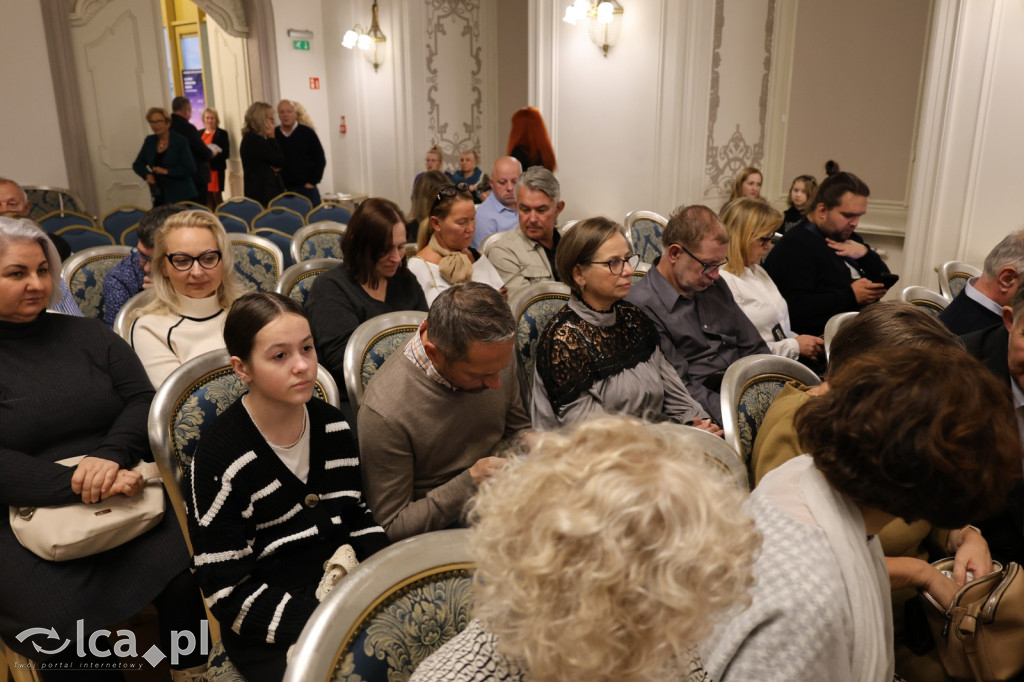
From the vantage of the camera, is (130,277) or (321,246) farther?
(321,246)

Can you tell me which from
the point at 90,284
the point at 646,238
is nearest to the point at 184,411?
the point at 90,284

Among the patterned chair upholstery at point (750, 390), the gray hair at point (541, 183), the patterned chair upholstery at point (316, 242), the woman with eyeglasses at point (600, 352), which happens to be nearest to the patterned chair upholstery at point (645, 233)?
the gray hair at point (541, 183)

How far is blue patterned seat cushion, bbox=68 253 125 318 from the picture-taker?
3.20 m

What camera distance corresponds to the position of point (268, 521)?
1.46 meters

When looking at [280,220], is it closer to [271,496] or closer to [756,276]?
[756,276]

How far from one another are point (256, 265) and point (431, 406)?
228 cm

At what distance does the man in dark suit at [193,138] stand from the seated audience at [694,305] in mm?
6954

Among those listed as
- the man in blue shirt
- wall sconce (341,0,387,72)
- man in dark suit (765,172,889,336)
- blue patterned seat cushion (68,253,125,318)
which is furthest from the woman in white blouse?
wall sconce (341,0,387,72)

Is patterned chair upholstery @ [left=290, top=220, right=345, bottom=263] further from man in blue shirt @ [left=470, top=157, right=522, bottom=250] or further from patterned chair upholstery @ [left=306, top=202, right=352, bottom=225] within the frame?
patterned chair upholstery @ [left=306, top=202, right=352, bottom=225]

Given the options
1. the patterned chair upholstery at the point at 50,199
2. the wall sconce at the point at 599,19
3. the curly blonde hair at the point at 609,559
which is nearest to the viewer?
the curly blonde hair at the point at 609,559

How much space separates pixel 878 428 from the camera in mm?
1005

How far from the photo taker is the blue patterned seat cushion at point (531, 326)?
2.53 metres

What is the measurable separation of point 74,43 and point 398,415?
824cm

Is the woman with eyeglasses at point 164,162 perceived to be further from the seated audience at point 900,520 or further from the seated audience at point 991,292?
the seated audience at point 900,520
